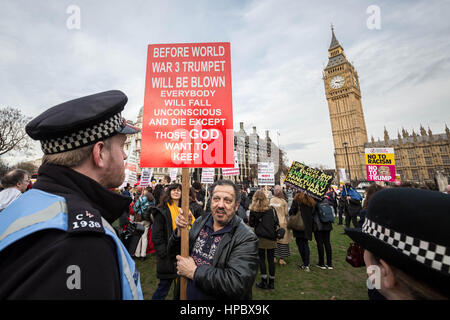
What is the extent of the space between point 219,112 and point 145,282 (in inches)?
184

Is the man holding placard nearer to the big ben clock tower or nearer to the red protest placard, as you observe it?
the red protest placard

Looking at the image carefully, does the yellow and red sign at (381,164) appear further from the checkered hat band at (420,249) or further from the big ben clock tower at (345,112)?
the big ben clock tower at (345,112)

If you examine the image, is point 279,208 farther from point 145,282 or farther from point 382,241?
point 382,241

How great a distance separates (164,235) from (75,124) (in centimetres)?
344

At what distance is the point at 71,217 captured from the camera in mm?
841

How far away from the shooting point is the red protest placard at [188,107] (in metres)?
2.75

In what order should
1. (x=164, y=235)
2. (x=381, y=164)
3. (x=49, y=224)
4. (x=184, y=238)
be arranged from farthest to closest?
(x=381, y=164)
(x=164, y=235)
(x=184, y=238)
(x=49, y=224)

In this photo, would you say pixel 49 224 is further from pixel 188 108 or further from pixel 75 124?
pixel 188 108

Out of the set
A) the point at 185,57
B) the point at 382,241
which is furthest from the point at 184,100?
the point at 382,241

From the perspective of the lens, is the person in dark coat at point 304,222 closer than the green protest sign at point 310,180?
Yes

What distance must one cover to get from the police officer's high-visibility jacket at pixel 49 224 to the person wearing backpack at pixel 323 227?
5723 millimetres

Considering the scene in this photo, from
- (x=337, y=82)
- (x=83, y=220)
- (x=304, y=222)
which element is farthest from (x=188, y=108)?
(x=337, y=82)

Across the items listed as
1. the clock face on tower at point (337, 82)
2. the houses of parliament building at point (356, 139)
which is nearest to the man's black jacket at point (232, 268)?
the houses of parliament building at point (356, 139)
